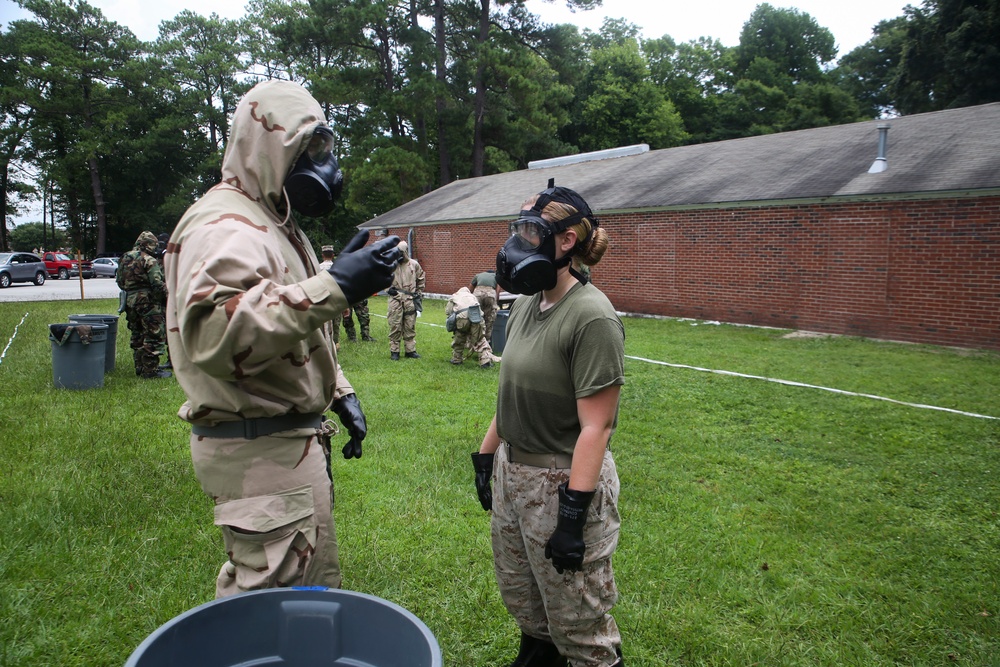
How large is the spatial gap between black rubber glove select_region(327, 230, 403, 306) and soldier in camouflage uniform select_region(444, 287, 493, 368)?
8108 millimetres

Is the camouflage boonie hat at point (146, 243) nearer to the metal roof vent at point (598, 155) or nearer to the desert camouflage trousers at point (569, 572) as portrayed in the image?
the desert camouflage trousers at point (569, 572)

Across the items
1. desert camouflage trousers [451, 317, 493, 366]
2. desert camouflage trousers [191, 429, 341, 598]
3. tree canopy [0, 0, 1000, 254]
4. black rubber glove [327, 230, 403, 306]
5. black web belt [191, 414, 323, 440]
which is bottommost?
desert camouflage trousers [451, 317, 493, 366]

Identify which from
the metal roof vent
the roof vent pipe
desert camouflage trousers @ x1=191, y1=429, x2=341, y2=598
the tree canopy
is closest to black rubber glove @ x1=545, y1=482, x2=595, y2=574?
desert camouflage trousers @ x1=191, y1=429, x2=341, y2=598

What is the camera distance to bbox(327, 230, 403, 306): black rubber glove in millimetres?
1821

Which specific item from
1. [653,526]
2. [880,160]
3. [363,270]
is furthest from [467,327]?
[880,160]

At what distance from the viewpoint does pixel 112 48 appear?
143 feet

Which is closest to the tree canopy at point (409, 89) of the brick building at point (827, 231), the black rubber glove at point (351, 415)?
the brick building at point (827, 231)

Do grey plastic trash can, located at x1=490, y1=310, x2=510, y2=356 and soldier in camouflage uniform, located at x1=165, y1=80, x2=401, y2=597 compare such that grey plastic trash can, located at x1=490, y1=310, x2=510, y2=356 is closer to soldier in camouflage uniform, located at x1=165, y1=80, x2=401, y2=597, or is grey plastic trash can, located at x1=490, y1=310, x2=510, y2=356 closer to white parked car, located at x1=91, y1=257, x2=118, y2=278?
soldier in camouflage uniform, located at x1=165, y1=80, x2=401, y2=597

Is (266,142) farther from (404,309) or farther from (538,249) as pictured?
(404,309)

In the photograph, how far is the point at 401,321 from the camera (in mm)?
11148

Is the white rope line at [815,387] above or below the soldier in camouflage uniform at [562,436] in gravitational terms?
below

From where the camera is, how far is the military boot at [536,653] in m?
2.71

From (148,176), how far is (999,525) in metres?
51.6

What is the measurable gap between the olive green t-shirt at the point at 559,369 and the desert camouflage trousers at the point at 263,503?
740mm
